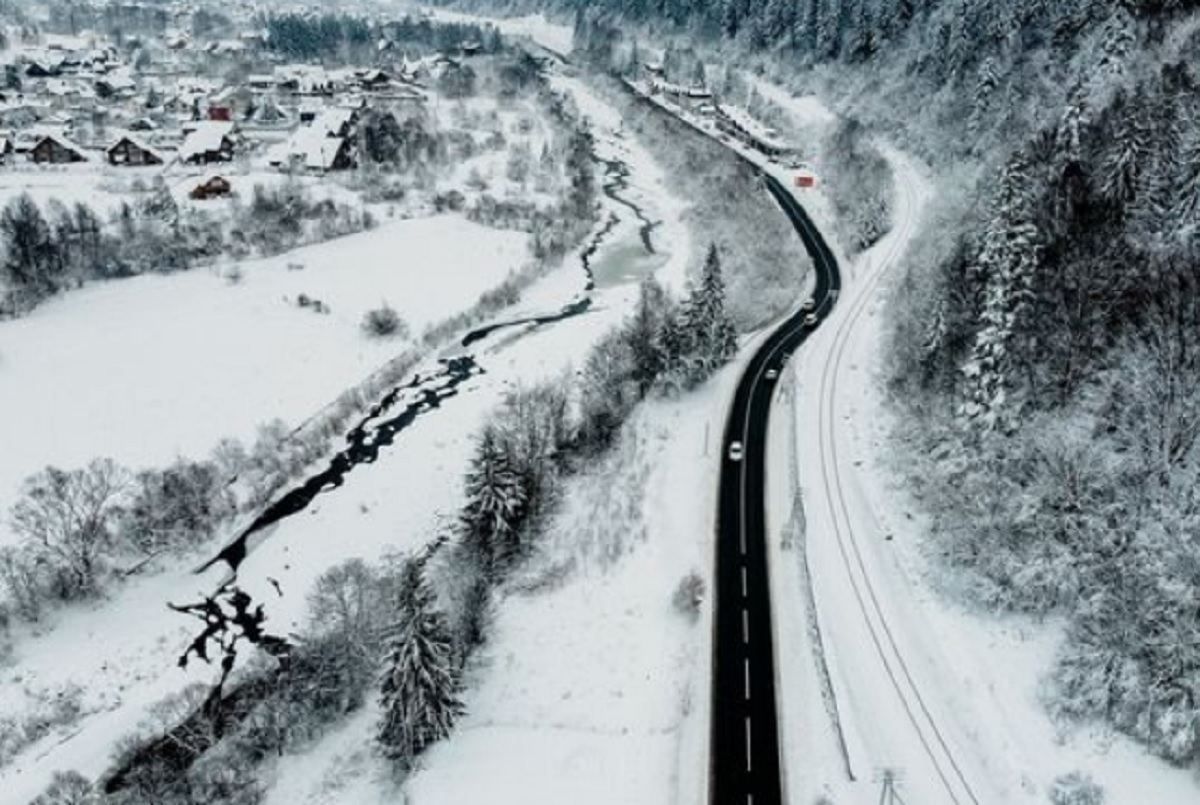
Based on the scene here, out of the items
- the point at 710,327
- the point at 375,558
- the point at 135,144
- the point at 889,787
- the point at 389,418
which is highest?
the point at 710,327

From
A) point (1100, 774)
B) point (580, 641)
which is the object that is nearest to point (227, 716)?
point (580, 641)

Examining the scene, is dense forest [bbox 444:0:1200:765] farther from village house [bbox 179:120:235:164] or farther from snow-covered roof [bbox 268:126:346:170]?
village house [bbox 179:120:235:164]

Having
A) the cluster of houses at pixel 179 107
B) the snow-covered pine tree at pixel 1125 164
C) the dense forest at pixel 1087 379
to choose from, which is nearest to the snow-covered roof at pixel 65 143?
the cluster of houses at pixel 179 107

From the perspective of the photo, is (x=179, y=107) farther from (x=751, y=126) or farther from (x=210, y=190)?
(x=751, y=126)

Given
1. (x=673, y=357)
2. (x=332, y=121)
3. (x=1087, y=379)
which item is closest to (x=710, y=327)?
(x=673, y=357)

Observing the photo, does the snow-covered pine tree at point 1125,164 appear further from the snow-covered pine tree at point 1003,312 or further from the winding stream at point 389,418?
the winding stream at point 389,418
